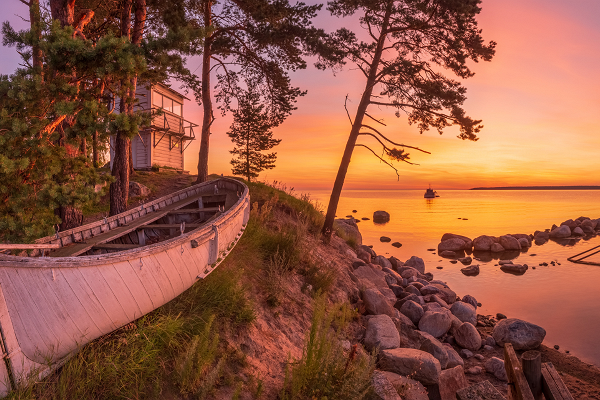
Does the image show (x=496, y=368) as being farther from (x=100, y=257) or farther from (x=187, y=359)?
(x=100, y=257)

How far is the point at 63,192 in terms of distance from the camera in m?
6.54

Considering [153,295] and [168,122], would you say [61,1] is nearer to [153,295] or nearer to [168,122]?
[153,295]

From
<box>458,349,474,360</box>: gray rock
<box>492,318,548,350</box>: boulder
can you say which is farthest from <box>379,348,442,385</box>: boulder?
<box>492,318,548,350</box>: boulder

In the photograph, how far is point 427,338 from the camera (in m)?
7.41

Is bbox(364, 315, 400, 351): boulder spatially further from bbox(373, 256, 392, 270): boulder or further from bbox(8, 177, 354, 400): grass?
bbox(373, 256, 392, 270): boulder

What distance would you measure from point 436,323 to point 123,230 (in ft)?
24.3

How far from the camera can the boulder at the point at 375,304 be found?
27.3ft

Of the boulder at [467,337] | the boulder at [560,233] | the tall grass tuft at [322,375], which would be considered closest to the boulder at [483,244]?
the boulder at [560,233]

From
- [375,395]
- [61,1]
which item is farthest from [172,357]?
[61,1]

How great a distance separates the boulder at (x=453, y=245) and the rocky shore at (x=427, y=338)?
11498 millimetres

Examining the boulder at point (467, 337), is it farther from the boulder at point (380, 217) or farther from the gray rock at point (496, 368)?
the boulder at point (380, 217)

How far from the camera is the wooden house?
24875mm

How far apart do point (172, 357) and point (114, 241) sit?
333 centimetres

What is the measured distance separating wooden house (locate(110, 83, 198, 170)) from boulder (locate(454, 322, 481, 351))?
830 inches
